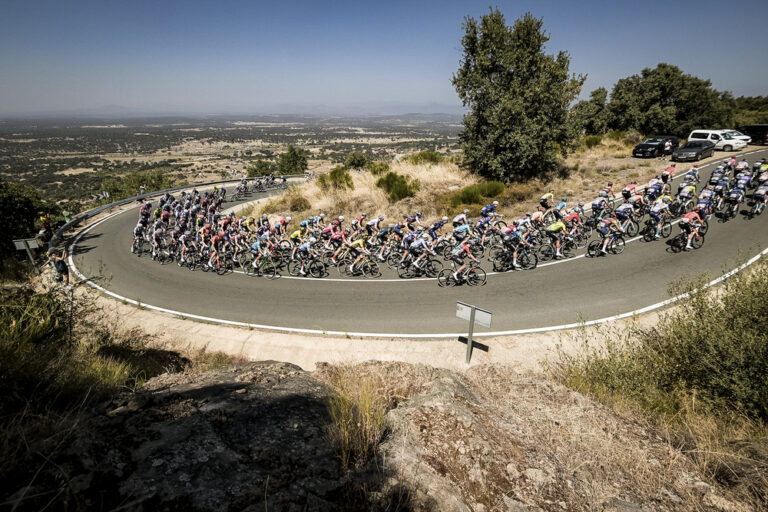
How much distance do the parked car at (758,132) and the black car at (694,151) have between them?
32.3ft

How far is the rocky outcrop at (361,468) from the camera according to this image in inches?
106

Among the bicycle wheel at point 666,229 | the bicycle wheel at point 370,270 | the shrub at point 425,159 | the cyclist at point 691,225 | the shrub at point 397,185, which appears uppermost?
the shrub at point 425,159

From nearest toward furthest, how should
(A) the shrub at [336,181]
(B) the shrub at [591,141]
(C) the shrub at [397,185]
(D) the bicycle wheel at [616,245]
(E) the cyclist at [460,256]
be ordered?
(E) the cyclist at [460,256] → (D) the bicycle wheel at [616,245] → (C) the shrub at [397,185] → (A) the shrub at [336,181] → (B) the shrub at [591,141]

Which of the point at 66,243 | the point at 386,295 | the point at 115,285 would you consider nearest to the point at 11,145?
the point at 66,243

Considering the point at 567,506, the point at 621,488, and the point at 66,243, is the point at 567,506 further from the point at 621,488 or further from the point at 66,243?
the point at 66,243

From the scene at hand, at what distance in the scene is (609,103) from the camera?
133ft

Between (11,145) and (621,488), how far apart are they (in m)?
262

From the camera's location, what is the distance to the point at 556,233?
1395 centimetres

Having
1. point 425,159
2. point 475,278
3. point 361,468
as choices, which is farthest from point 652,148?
point 361,468

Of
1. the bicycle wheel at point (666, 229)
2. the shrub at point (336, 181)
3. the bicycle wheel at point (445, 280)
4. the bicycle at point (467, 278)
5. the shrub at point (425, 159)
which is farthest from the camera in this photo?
the shrub at point (425, 159)

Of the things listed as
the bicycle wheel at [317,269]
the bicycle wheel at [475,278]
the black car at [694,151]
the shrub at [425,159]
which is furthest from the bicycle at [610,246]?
the black car at [694,151]

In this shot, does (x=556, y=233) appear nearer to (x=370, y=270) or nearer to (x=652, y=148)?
(x=370, y=270)

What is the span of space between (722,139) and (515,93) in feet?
74.2

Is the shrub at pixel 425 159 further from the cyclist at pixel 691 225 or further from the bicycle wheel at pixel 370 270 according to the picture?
the cyclist at pixel 691 225
